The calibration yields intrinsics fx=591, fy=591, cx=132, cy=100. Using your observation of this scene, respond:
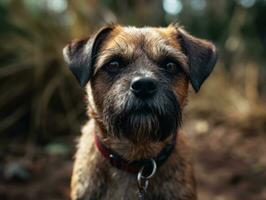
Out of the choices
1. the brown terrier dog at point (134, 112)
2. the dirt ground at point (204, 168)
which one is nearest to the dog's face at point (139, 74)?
the brown terrier dog at point (134, 112)

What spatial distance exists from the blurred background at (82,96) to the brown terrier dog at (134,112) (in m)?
2.24

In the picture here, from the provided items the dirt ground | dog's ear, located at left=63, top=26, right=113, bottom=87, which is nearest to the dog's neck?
dog's ear, located at left=63, top=26, right=113, bottom=87

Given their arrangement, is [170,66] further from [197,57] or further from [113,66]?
[113,66]

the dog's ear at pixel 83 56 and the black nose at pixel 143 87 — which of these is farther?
the dog's ear at pixel 83 56

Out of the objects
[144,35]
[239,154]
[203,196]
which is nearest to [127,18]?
[239,154]

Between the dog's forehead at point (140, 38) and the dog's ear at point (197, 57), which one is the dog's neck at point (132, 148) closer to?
the dog's ear at point (197, 57)

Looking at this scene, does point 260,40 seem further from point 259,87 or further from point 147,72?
point 147,72

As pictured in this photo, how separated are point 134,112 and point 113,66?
50 centimetres

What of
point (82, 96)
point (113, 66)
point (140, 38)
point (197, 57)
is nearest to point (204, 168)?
point (82, 96)

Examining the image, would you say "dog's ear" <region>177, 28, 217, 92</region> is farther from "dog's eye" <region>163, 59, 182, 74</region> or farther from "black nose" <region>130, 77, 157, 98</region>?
"black nose" <region>130, 77, 157, 98</region>

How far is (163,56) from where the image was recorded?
4.76 metres

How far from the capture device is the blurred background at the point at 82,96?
767 cm

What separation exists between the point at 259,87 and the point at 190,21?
6.96 ft

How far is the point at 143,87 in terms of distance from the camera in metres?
4.29
